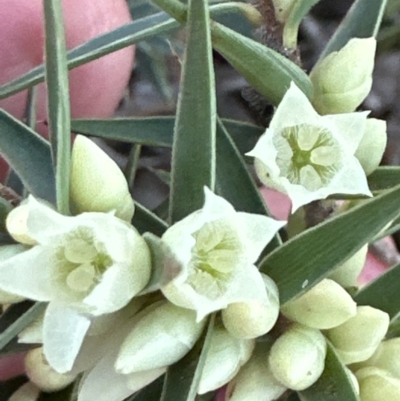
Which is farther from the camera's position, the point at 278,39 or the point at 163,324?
the point at 278,39

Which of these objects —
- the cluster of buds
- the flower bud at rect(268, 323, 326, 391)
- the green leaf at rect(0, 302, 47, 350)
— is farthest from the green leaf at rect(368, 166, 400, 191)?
the green leaf at rect(0, 302, 47, 350)

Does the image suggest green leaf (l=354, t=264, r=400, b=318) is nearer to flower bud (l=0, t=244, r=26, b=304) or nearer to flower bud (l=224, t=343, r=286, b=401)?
flower bud (l=224, t=343, r=286, b=401)

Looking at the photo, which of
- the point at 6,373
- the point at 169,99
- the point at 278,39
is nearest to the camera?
the point at 278,39

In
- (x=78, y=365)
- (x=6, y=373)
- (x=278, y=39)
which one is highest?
(x=278, y=39)

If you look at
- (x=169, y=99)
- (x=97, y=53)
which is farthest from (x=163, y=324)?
(x=169, y=99)

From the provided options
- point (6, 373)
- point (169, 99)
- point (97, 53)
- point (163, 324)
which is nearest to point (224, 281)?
point (163, 324)

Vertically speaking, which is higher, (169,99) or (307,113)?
(307,113)

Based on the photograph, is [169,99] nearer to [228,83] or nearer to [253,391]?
[228,83]

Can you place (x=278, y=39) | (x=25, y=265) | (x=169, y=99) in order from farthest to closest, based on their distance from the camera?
(x=169, y=99), (x=278, y=39), (x=25, y=265)
